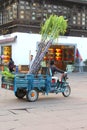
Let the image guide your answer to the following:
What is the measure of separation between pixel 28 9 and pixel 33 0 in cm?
122

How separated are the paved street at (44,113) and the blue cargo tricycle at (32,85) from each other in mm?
290

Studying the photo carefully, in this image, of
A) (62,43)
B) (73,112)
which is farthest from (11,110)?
(62,43)

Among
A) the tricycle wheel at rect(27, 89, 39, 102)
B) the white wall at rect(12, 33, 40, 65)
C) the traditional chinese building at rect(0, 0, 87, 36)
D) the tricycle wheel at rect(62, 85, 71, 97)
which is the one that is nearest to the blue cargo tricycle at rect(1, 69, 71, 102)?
the tricycle wheel at rect(27, 89, 39, 102)

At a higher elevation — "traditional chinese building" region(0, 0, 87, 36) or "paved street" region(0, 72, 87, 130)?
"traditional chinese building" region(0, 0, 87, 36)

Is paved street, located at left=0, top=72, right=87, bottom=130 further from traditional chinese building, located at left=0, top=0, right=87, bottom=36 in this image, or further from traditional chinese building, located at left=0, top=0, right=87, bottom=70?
traditional chinese building, located at left=0, top=0, right=87, bottom=36

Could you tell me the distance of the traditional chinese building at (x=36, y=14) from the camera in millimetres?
37125

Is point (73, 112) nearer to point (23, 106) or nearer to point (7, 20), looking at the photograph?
point (23, 106)

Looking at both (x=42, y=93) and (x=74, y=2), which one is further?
(x=74, y=2)

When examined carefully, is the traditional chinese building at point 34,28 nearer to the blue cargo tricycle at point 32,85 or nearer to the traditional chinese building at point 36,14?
the traditional chinese building at point 36,14

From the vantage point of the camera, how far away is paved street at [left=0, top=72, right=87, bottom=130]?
922 centimetres

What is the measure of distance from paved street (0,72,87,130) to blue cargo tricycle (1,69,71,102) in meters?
0.29

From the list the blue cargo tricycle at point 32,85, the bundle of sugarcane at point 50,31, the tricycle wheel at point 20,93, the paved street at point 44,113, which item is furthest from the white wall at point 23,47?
the tricycle wheel at point 20,93

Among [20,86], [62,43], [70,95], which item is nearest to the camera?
[20,86]

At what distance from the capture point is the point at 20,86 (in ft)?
44.2
